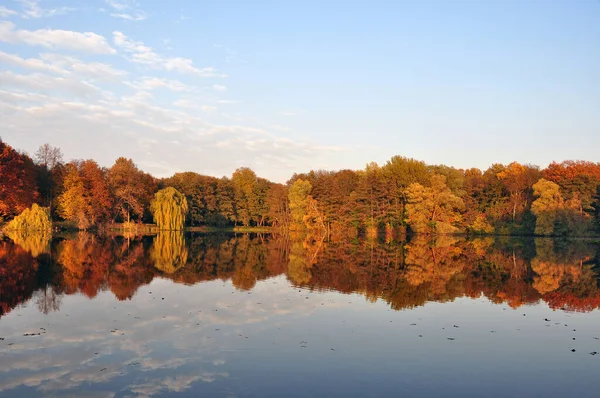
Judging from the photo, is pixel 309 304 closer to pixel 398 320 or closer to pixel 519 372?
pixel 398 320

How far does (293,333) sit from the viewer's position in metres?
13.9

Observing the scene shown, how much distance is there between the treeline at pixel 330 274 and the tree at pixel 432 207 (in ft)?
114

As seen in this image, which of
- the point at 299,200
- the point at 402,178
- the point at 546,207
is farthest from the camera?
the point at 299,200

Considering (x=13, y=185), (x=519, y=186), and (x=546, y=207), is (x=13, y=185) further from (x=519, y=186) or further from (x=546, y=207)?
(x=519, y=186)

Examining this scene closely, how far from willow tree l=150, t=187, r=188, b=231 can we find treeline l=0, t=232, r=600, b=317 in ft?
116

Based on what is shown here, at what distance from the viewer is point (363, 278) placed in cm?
2536

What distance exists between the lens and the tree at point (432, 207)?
74000 mm

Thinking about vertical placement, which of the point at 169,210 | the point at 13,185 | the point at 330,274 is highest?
the point at 13,185

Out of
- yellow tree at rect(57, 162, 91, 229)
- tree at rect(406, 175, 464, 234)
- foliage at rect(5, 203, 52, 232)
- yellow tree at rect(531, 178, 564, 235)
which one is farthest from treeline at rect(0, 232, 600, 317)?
yellow tree at rect(531, 178, 564, 235)

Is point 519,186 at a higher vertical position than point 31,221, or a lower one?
higher

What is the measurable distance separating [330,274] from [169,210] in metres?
51.6

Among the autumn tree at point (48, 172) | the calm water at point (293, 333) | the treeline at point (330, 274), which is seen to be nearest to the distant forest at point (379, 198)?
the autumn tree at point (48, 172)

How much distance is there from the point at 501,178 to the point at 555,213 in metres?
20.1

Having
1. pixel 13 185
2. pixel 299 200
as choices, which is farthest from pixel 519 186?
pixel 13 185
